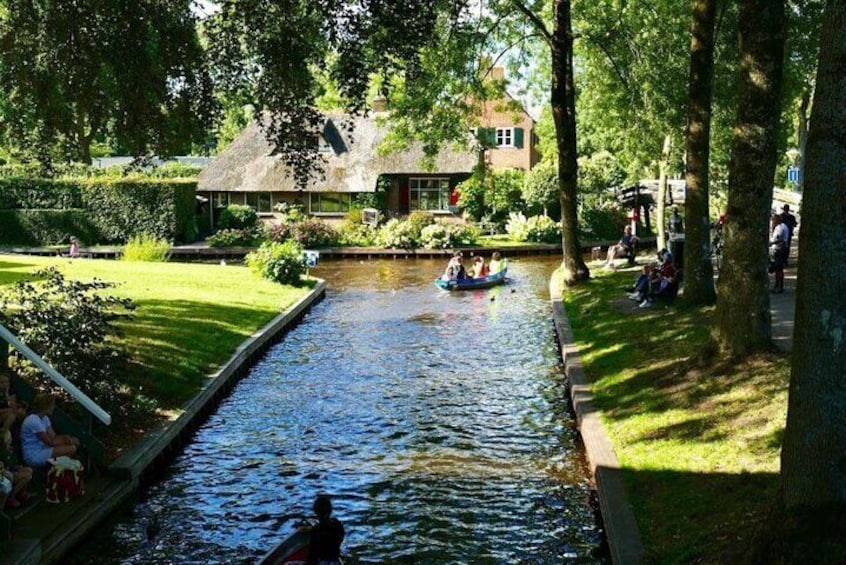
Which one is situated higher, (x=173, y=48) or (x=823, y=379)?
(x=173, y=48)

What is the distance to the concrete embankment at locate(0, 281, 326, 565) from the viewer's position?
963cm

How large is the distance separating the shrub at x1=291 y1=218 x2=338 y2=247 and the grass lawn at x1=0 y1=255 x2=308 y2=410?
13.2 m

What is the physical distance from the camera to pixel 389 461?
46.0 ft

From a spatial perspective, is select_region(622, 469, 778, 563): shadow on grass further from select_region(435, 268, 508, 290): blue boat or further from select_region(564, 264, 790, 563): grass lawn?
select_region(435, 268, 508, 290): blue boat

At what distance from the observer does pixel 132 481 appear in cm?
1225

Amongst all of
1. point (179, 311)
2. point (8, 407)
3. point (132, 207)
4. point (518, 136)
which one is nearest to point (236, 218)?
point (132, 207)

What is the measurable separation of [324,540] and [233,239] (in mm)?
42123

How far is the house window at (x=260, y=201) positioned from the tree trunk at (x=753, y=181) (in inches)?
1829

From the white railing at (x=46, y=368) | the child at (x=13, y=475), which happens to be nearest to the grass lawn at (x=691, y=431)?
the white railing at (x=46, y=368)

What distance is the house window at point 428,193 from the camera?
2247 inches

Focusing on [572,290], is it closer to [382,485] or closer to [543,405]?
[543,405]

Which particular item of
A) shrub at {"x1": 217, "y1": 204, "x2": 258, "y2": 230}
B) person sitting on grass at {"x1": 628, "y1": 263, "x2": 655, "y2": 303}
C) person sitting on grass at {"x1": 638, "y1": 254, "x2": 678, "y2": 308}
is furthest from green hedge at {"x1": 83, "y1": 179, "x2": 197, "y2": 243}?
person sitting on grass at {"x1": 638, "y1": 254, "x2": 678, "y2": 308}

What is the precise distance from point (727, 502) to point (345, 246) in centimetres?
4099

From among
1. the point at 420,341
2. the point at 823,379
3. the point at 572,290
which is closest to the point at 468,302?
the point at 572,290
